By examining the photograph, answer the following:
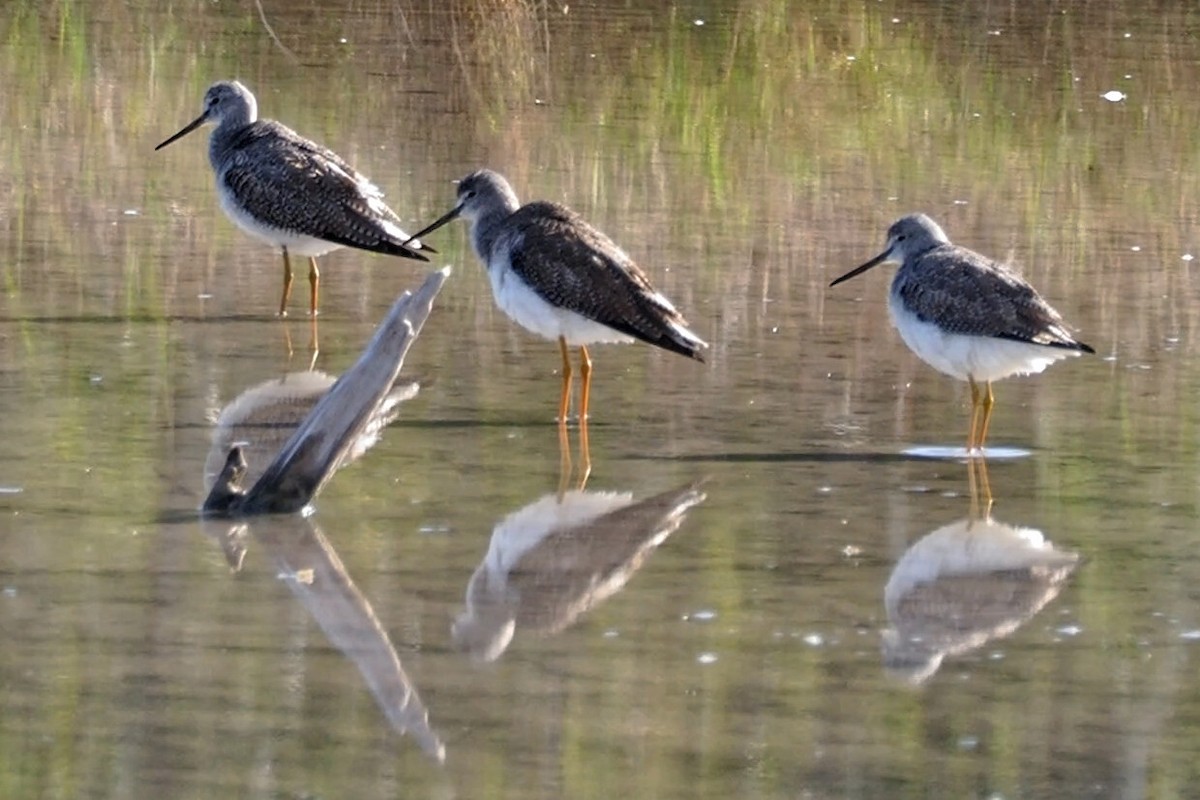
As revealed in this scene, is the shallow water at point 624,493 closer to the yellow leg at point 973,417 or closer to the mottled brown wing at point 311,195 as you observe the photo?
the yellow leg at point 973,417

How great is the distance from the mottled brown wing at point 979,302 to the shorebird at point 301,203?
7.64ft

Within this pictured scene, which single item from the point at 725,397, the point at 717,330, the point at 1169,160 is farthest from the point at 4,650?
the point at 1169,160

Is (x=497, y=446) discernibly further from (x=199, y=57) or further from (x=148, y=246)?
(x=199, y=57)

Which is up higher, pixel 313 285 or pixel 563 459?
pixel 563 459

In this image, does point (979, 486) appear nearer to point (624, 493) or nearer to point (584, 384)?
point (624, 493)

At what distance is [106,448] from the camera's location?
7891 mm

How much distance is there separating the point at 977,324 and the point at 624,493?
146cm

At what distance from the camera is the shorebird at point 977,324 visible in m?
8.35

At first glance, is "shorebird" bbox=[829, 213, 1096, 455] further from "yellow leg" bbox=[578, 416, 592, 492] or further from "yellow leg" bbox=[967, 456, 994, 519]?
"yellow leg" bbox=[578, 416, 592, 492]

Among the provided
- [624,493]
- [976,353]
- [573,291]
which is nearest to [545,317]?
[573,291]

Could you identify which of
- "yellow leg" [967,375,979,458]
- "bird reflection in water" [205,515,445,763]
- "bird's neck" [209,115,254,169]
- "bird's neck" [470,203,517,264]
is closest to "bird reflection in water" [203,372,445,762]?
"bird reflection in water" [205,515,445,763]

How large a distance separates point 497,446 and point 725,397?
1.12 m

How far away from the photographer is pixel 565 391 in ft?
28.5

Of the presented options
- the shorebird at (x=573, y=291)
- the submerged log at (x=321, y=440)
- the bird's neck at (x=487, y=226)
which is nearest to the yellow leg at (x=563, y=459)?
the shorebird at (x=573, y=291)
